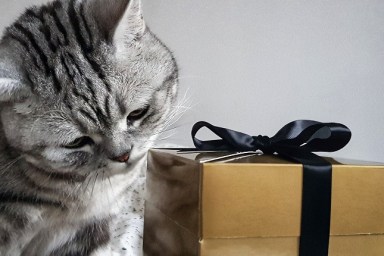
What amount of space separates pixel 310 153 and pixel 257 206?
0.13 m

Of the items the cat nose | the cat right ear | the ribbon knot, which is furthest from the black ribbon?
the cat right ear

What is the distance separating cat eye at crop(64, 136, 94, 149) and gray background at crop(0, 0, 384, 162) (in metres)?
0.49

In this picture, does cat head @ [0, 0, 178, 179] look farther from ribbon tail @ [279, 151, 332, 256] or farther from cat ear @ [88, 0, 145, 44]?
ribbon tail @ [279, 151, 332, 256]

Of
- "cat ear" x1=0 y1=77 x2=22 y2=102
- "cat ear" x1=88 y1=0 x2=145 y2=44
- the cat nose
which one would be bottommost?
the cat nose

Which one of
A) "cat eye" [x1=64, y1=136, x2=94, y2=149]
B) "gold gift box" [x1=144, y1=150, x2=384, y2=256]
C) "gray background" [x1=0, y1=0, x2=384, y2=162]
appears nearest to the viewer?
"gold gift box" [x1=144, y1=150, x2=384, y2=256]

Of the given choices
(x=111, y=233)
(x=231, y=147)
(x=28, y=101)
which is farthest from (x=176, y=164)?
(x=111, y=233)

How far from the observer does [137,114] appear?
656 millimetres

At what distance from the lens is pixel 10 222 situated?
25.5 inches

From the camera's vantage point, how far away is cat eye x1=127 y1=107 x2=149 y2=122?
65 centimetres

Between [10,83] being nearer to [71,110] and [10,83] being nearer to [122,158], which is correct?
[71,110]

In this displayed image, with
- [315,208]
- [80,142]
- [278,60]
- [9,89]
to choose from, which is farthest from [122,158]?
[278,60]

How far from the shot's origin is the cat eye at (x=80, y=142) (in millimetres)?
600

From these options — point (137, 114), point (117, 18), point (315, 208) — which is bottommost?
point (315, 208)

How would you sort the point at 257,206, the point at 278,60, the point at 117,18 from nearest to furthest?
1. the point at 257,206
2. the point at 117,18
3. the point at 278,60
